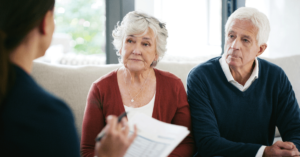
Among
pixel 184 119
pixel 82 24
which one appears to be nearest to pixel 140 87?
pixel 184 119

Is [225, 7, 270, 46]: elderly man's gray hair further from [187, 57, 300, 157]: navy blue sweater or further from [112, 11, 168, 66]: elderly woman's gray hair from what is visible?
[112, 11, 168, 66]: elderly woman's gray hair

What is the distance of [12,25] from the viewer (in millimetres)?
555

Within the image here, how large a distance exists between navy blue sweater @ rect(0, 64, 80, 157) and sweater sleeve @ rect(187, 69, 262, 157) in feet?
2.87

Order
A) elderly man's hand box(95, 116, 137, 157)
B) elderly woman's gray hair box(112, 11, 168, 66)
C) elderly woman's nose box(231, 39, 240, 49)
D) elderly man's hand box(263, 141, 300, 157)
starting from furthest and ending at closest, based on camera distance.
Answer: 1. elderly woman's nose box(231, 39, 240, 49)
2. elderly woman's gray hair box(112, 11, 168, 66)
3. elderly man's hand box(263, 141, 300, 157)
4. elderly man's hand box(95, 116, 137, 157)

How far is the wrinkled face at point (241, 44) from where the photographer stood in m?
1.42

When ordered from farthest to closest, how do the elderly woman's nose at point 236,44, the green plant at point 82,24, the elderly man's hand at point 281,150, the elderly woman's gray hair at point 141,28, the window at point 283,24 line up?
the green plant at point 82,24, the window at point 283,24, the elderly woman's nose at point 236,44, the elderly woman's gray hair at point 141,28, the elderly man's hand at point 281,150

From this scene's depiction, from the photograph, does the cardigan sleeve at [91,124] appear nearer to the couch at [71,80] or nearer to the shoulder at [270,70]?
the couch at [71,80]

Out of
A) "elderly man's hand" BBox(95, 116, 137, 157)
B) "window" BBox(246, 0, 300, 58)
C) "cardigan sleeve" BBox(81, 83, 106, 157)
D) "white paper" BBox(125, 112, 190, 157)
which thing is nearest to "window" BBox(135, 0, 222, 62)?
"window" BBox(246, 0, 300, 58)

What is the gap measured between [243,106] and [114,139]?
3.18 ft

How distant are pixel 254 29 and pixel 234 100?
0.40m

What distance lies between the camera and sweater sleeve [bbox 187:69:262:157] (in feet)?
4.16

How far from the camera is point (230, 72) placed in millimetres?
1477

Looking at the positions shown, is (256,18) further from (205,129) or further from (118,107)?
(118,107)

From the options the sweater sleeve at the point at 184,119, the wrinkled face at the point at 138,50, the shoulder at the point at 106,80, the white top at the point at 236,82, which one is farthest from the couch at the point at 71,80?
the white top at the point at 236,82
